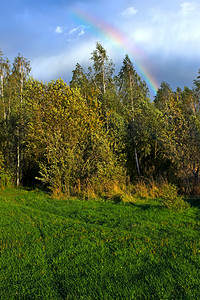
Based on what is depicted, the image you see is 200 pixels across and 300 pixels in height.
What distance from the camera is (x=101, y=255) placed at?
5.45m

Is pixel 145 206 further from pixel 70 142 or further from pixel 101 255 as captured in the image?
pixel 70 142

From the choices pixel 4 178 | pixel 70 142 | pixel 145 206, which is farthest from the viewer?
pixel 4 178

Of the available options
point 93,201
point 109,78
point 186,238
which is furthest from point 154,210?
point 109,78

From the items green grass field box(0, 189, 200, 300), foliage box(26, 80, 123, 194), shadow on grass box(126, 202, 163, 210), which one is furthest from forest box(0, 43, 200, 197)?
green grass field box(0, 189, 200, 300)

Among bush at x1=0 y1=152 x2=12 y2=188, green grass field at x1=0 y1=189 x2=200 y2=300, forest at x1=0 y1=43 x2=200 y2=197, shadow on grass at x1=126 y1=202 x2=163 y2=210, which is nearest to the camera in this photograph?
green grass field at x1=0 y1=189 x2=200 y2=300

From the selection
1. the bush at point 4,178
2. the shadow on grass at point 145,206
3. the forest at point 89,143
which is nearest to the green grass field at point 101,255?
the shadow on grass at point 145,206

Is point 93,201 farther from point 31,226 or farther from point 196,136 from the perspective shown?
point 196,136

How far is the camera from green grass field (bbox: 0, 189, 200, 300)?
4.10 m

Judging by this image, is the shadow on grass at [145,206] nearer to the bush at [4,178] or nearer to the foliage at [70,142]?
the foliage at [70,142]

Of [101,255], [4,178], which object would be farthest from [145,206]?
[4,178]

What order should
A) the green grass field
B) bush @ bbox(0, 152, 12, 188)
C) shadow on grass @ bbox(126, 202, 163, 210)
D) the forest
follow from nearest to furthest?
1. the green grass field
2. shadow on grass @ bbox(126, 202, 163, 210)
3. the forest
4. bush @ bbox(0, 152, 12, 188)

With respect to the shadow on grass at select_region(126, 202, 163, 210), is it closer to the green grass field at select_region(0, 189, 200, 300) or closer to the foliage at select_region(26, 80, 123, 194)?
the green grass field at select_region(0, 189, 200, 300)

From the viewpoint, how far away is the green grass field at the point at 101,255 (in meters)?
4.10

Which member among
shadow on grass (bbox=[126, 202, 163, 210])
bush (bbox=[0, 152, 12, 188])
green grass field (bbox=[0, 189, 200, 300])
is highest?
bush (bbox=[0, 152, 12, 188])
